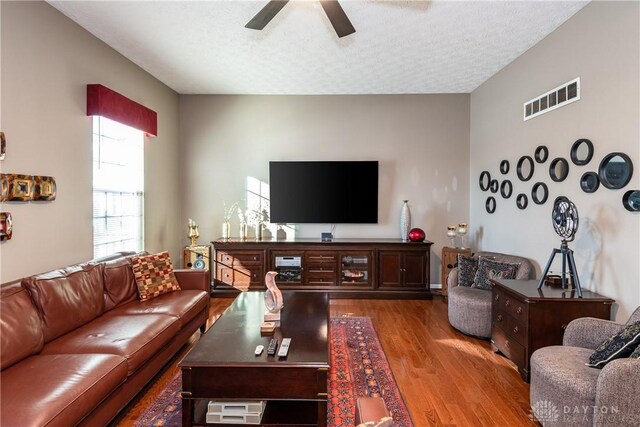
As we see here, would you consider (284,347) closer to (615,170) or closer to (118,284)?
(118,284)

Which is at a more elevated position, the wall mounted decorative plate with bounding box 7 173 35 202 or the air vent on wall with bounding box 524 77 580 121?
the air vent on wall with bounding box 524 77 580 121

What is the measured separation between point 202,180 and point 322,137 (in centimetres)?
198

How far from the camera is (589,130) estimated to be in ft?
9.15

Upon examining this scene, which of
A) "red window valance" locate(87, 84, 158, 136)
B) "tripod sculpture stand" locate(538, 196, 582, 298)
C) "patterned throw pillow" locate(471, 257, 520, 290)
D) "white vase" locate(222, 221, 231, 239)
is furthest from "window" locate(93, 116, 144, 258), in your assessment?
"tripod sculpture stand" locate(538, 196, 582, 298)

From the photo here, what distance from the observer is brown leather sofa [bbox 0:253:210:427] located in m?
1.55

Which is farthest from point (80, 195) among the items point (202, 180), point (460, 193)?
point (460, 193)

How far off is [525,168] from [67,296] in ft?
14.6

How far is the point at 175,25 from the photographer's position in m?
3.12

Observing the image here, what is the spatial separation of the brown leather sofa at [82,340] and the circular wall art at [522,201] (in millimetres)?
3595

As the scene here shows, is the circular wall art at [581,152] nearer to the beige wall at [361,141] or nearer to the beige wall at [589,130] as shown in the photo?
the beige wall at [589,130]

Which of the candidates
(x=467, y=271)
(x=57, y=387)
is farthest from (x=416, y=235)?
(x=57, y=387)

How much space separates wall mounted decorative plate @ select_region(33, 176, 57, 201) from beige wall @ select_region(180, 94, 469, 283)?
2.47 m

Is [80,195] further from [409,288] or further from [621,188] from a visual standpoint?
[621,188]

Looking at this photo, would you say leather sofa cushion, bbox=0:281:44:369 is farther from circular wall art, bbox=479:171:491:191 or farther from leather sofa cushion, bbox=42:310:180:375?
circular wall art, bbox=479:171:491:191
